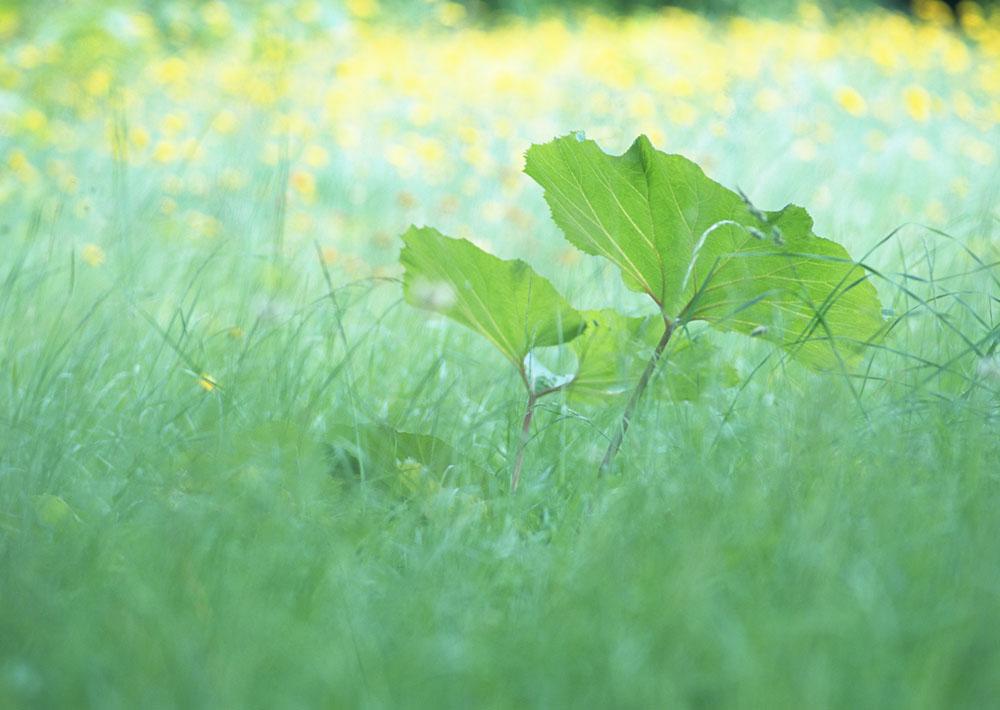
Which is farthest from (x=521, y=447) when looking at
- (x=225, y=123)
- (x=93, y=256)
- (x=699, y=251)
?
(x=225, y=123)

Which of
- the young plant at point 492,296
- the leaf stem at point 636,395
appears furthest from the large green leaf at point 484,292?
the leaf stem at point 636,395

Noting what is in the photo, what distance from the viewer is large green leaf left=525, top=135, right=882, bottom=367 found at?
154cm

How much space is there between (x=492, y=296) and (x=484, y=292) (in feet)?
0.04

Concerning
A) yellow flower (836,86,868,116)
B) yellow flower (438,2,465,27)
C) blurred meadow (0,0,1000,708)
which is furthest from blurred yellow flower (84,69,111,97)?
yellow flower (438,2,465,27)

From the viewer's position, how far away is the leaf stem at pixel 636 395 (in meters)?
1.55

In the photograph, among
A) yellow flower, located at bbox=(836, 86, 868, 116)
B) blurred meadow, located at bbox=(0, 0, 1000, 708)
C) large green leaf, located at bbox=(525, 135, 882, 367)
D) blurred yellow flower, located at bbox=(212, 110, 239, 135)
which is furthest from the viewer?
yellow flower, located at bbox=(836, 86, 868, 116)

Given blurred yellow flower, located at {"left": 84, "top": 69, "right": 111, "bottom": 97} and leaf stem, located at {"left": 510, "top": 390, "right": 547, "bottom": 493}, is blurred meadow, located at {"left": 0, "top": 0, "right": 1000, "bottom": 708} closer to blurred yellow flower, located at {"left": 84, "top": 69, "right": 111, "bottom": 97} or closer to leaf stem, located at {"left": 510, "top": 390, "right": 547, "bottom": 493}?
leaf stem, located at {"left": 510, "top": 390, "right": 547, "bottom": 493}

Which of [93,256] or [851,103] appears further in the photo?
[851,103]

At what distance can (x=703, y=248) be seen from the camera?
1575 mm

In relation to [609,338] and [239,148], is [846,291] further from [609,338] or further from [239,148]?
[239,148]

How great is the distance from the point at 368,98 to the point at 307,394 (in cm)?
376

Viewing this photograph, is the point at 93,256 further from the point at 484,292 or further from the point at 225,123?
the point at 225,123

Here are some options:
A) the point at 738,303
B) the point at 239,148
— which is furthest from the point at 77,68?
the point at 738,303

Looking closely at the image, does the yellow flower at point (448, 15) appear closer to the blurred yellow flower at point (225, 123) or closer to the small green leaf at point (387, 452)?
the blurred yellow flower at point (225, 123)
